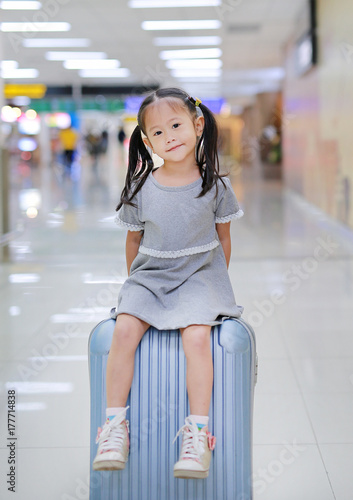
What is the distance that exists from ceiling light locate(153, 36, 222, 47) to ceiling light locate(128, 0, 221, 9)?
9.24ft

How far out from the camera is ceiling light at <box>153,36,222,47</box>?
13.3 metres

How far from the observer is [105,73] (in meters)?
21.2

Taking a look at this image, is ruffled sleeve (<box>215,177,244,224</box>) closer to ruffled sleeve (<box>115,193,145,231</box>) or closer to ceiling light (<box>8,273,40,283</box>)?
ruffled sleeve (<box>115,193,145,231</box>)

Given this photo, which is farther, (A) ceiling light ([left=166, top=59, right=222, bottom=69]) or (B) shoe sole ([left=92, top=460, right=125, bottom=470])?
(A) ceiling light ([left=166, top=59, right=222, bottom=69])

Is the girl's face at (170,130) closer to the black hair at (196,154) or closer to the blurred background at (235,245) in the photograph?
the black hair at (196,154)

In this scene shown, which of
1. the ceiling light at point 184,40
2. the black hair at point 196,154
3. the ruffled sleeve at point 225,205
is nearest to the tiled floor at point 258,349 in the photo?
the ruffled sleeve at point 225,205

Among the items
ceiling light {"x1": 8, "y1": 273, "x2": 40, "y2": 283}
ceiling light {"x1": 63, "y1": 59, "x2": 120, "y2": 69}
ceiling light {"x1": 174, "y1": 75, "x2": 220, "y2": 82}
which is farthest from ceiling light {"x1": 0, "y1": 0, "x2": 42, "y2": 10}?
ceiling light {"x1": 174, "y1": 75, "x2": 220, "y2": 82}

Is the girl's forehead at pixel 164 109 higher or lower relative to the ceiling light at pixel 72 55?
lower

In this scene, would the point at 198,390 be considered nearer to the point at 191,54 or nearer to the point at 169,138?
the point at 169,138

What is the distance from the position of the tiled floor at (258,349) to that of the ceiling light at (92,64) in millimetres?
10954

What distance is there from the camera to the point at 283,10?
36.6 ft

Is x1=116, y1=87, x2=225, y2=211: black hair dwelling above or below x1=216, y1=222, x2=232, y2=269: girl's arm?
above

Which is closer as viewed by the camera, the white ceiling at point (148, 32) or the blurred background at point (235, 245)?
the blurred background at point (235, 245)

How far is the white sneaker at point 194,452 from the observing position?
1623 mm
